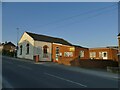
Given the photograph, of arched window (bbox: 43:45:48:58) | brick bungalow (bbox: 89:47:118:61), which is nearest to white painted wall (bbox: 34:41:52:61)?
arched window (bbox: 43:45:48:58)

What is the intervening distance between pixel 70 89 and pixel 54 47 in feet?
123

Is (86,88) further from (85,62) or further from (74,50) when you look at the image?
(74,50)

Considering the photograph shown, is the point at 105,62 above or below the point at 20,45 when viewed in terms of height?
below

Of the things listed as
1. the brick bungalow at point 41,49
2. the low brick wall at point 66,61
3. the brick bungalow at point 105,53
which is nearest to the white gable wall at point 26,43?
the brick bungalow at point 41,49

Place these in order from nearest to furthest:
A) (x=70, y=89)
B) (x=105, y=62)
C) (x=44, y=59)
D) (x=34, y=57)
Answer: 1. (x=70, y=89)
2. (x=105, y=62)
3. (x=34, y=57)
4. (x=44, y=59)

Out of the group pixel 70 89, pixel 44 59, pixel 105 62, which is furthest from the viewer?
pixel 44 59

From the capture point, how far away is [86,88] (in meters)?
13.3

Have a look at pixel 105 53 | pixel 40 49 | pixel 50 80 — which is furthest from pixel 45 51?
pixel 50 80

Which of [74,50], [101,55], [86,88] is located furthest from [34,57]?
[86,88]

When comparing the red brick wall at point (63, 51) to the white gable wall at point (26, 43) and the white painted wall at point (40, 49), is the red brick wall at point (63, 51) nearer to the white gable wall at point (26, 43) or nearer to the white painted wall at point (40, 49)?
the white painted wall at point (40, 49)

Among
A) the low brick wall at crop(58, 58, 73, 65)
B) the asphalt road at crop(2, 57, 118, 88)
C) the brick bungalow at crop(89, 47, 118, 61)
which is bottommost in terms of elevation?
the asphalt road at crop(2, 57, 118, 88)

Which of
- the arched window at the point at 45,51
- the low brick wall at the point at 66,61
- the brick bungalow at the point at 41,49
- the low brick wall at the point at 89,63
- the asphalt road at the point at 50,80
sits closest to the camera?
the asphalt road at the point at 50,80

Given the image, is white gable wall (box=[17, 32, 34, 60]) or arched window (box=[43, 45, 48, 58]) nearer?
white gable wall (box=[17, 32, 34, 60])

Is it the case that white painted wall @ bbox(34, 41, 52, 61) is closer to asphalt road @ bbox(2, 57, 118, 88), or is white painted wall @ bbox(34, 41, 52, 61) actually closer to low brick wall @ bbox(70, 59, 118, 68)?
low brick wall @ bbox(70, 59, 118, 68)
